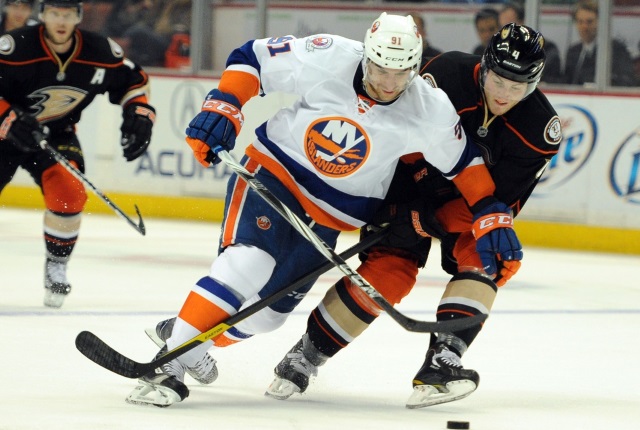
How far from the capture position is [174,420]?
3195mm

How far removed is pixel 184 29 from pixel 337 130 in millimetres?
5920

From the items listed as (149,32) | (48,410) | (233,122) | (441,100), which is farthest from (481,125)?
(149,32)

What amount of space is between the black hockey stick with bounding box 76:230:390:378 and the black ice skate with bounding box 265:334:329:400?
9.8 inches

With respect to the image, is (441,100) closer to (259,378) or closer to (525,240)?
(259,378)

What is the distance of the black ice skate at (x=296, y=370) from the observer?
12.1ft

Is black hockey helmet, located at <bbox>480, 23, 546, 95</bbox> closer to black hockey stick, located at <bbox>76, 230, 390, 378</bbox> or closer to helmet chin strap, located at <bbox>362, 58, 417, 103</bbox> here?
helmet chin strap, located at <bbox>362, 58, 417, 103</bbox>

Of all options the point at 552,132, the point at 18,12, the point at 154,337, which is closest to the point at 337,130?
the point at 552,132

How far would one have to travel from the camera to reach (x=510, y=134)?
3.68 metres

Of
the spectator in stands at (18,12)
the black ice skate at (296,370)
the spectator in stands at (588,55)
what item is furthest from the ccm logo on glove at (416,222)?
the spectator in stands at (588,55)

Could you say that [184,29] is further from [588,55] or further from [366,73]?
[366,73]

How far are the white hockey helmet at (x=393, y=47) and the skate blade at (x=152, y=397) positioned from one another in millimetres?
984

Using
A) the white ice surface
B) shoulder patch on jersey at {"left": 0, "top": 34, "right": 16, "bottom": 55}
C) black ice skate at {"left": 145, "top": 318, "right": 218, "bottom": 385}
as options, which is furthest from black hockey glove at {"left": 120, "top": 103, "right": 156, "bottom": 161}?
black ice skate at {"left": 145, "top": 318, "right": 218, "bottom": 385}

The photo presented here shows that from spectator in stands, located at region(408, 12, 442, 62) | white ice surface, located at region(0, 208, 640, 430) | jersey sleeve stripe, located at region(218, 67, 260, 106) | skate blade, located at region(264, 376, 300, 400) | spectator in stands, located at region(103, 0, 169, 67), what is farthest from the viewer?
spectator in stands, located at region(103, 0, 169, 67)

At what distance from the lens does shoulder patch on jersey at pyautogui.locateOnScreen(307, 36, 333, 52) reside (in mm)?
3572
